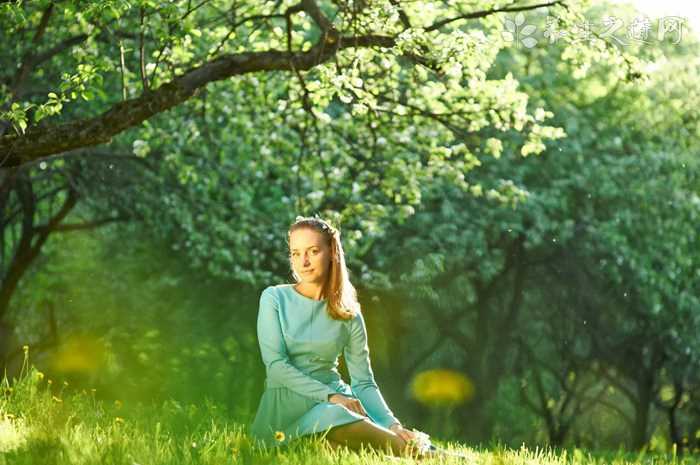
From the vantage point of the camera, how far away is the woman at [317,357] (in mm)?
6855

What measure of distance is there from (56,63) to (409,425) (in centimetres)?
1363

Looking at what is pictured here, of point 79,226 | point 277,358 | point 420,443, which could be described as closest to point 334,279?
point 277,358

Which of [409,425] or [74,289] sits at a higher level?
[74,289]

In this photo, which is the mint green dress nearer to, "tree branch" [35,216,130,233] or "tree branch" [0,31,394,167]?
"tree branch" [0,31,394,167]

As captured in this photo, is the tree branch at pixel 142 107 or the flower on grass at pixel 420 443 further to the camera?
A: the tree branch at pixel 142 107

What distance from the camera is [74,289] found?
89.3 feet

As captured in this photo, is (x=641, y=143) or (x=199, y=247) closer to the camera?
(x=199, y=247)

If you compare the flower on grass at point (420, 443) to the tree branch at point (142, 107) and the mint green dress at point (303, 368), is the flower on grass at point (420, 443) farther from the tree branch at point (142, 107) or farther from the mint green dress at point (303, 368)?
the tree branch at point (142, 107)

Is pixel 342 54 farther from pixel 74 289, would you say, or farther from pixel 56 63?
pixel 74 289

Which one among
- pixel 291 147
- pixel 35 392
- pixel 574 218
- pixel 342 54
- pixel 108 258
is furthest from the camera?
pixel 108 258

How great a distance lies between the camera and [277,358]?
7.00 meters

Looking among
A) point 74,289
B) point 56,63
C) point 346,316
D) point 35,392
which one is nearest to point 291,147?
point 56,63

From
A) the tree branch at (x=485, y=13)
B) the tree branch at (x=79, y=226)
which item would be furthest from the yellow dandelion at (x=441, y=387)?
the tree branch at (x=485, y=13)

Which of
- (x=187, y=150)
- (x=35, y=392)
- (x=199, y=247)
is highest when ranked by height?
(x=187, y=150)
